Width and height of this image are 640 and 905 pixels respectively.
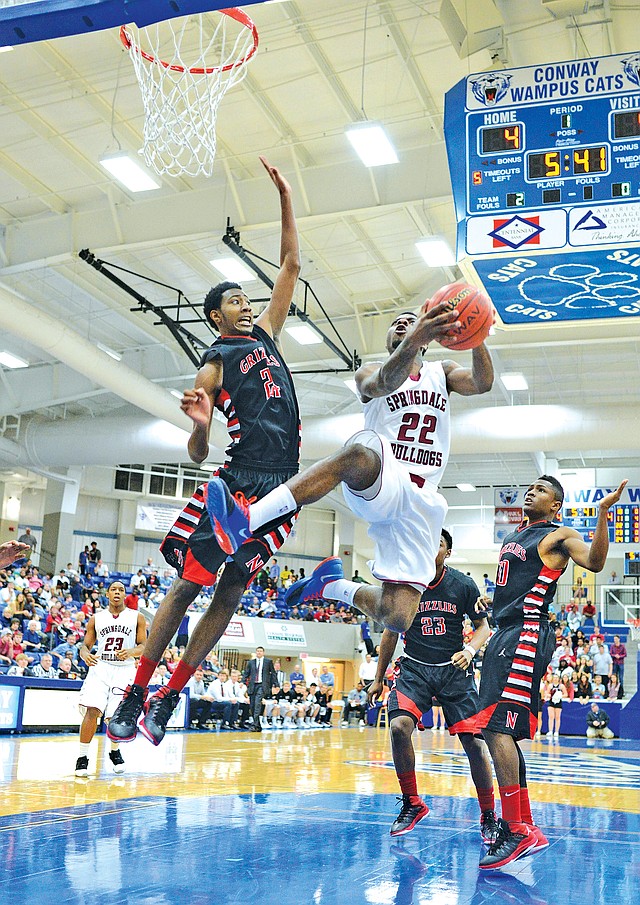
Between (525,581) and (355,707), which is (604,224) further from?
(355,707)

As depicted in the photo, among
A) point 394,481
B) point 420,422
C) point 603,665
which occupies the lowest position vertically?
point 603,665

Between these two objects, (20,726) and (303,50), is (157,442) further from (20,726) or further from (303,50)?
(303,50)

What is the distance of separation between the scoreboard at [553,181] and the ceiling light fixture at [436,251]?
672 cm

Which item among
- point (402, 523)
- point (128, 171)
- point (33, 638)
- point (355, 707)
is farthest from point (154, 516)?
point (402, 523)

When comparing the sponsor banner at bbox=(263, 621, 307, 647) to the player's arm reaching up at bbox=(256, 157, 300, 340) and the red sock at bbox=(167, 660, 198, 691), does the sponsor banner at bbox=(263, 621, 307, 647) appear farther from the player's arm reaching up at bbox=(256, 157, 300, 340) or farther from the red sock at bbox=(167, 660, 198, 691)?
the red sock at bbox=(167, 660, 198, 691)

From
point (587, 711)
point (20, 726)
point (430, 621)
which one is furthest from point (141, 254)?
point (587, 711)

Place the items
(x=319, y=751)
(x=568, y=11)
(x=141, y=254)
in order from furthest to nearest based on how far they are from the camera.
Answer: (x=141, y=254) < (x=319, y=751) < (x=568, y=11)

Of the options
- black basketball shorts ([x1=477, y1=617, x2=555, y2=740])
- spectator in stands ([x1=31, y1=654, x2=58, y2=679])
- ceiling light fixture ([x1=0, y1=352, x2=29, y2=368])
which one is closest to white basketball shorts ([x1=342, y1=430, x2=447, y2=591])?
black basketball shorts ([x1=477, y1=617, x2=555, y2=740])

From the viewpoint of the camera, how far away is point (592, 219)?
938 cm

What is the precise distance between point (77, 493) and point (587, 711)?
2057 cm

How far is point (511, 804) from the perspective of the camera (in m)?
6.23

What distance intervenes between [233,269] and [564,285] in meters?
10.6

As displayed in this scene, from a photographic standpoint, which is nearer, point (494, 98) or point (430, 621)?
point (430, 621)

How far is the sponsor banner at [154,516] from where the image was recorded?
38969mm
